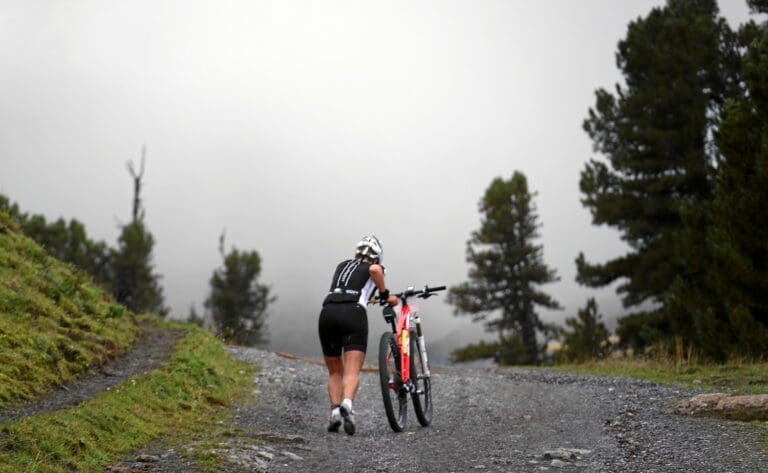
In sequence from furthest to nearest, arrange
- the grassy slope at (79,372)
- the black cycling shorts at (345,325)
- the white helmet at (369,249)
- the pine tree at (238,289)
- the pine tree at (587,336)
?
the pine tree at (238,289)
the pine tree at (587,336)
the white helmet at (369,249)
the black cycling shorts at (345,325)
the grassy slope at (79,372)

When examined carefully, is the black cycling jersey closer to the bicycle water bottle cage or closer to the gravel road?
the bicycle water bottle cage

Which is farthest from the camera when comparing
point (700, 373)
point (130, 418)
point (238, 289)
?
point (238, 289)

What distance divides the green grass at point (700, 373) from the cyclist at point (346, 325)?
5.09 metres

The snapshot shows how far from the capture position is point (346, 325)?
7312mm

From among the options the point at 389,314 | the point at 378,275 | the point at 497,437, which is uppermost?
the point at 378,275

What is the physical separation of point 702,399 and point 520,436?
2403 mm

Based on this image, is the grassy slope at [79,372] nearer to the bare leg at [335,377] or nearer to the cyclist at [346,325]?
the bare leg at [335,377]

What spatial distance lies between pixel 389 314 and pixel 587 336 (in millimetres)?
15558

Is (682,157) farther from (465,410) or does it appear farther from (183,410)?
(183,410)

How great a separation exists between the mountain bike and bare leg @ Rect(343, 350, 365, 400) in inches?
10.8

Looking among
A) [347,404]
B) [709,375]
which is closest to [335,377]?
[347,404]

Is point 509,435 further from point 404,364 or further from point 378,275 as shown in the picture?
point 378,275

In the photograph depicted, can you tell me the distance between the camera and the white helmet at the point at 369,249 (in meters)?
7.70

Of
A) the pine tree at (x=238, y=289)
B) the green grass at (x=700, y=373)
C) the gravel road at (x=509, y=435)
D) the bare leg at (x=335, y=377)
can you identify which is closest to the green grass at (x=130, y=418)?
the gravel road at (x=509, y=435)
